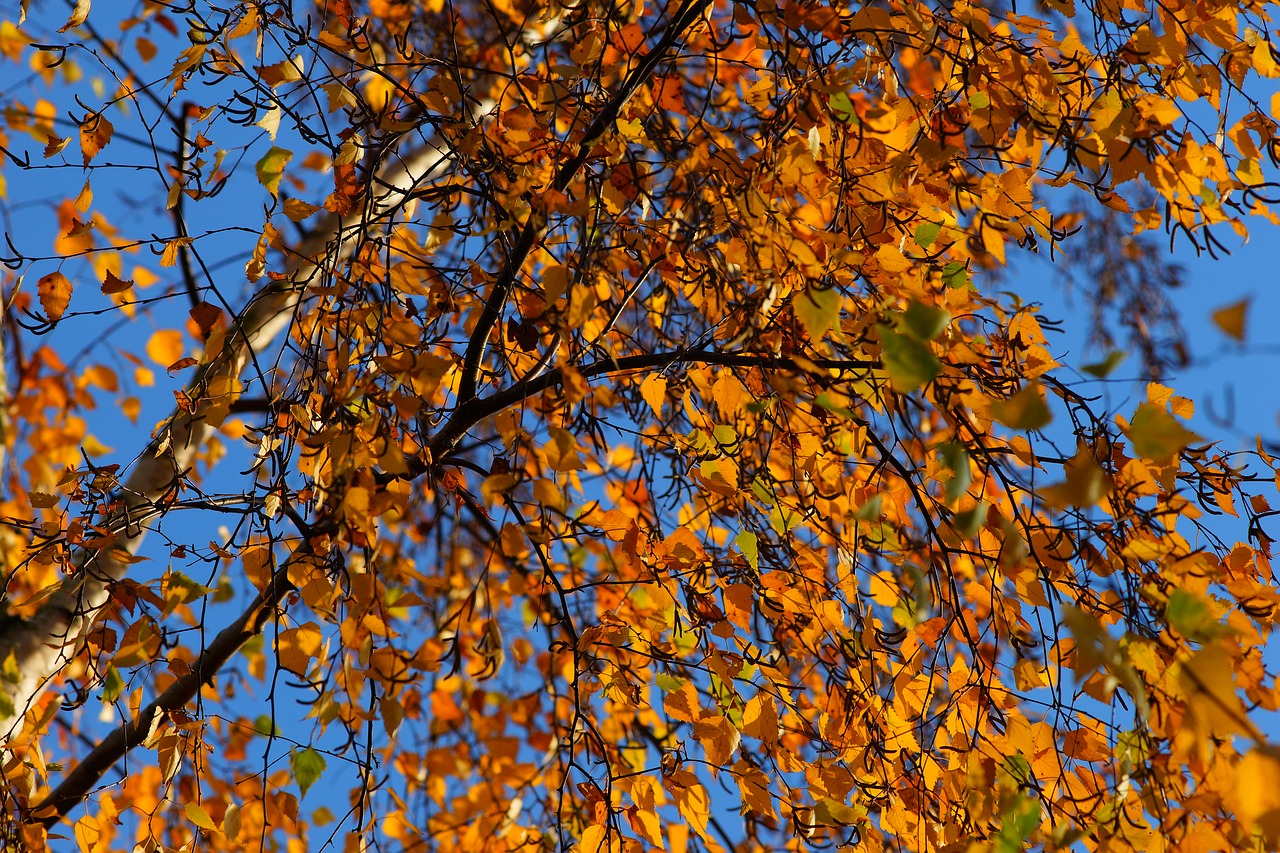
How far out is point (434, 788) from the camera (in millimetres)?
3498

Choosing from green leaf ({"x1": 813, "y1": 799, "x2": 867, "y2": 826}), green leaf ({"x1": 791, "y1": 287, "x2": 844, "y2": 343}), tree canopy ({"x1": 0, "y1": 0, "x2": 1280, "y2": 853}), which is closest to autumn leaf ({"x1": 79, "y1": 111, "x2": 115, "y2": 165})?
tree canopy ({"x1": 0, "y1": 0, "x2": 1280, "y2": 853})

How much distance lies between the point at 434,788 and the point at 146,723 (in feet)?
6.07

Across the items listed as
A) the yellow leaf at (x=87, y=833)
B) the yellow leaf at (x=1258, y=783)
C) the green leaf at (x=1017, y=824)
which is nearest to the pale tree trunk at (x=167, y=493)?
the yellow leaf at (x=87, y=833)

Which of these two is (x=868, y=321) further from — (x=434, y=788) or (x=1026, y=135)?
(x=434, y=788)

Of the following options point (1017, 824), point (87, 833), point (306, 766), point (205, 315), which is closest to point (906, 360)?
point (1017, 824)

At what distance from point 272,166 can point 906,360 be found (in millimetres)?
1262

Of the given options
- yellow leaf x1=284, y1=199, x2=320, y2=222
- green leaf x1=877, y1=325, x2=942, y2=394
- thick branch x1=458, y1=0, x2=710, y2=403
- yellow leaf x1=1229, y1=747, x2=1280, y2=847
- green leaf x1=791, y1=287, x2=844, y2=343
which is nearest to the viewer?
→ yellow leaf x1=1229, y1=747, x2=1280, y2=847

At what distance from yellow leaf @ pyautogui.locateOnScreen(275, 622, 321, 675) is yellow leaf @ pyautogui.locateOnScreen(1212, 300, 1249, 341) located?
1.38 meters

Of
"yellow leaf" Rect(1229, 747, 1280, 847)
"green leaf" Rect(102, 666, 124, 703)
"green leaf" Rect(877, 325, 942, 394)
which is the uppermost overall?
"green leaf" Rect(102, 666, 124, 703)

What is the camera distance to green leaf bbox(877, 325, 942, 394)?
0.88 meters

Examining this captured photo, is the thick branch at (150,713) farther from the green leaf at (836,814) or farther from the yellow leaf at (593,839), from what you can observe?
the green leaf at (836,814)

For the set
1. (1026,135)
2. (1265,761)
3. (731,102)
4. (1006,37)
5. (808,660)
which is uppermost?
(731,102)

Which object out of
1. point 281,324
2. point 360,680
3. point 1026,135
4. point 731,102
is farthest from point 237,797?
point 1026,135

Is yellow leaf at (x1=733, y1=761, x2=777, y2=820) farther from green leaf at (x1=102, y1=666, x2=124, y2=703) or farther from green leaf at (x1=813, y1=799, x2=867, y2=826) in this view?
green leaf at (x1=102, y1=666, x2=124, y2=703)
